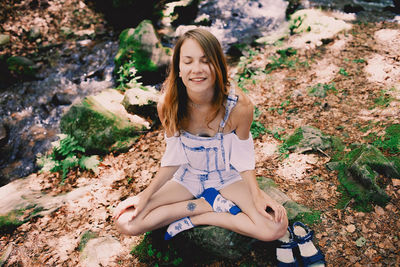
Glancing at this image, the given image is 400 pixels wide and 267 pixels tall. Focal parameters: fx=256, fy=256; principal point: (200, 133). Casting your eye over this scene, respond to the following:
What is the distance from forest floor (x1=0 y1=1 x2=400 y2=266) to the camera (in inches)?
116


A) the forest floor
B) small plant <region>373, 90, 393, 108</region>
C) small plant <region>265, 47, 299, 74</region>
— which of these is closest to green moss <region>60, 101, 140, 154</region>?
the forest floor

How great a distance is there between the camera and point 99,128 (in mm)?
5109

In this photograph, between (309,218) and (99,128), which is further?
(99,128)

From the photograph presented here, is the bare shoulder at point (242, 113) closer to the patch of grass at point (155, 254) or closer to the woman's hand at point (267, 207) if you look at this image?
the woman's hand at point (267, 207)

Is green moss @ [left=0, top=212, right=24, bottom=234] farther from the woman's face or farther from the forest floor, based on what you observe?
the woman's face

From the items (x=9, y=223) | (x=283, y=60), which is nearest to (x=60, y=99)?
(x=9, y=223)

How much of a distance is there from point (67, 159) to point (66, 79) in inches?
150

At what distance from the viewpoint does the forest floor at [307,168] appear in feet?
9.71

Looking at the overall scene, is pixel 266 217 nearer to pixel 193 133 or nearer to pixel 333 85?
pixel 193 133

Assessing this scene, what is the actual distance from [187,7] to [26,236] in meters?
9.04

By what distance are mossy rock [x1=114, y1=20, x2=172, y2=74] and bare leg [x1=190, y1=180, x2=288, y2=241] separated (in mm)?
4787

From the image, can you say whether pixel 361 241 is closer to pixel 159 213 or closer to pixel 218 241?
pixel 218 241

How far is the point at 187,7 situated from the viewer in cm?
983

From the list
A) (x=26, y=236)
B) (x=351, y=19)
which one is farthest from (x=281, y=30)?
(x=26, y=236)
